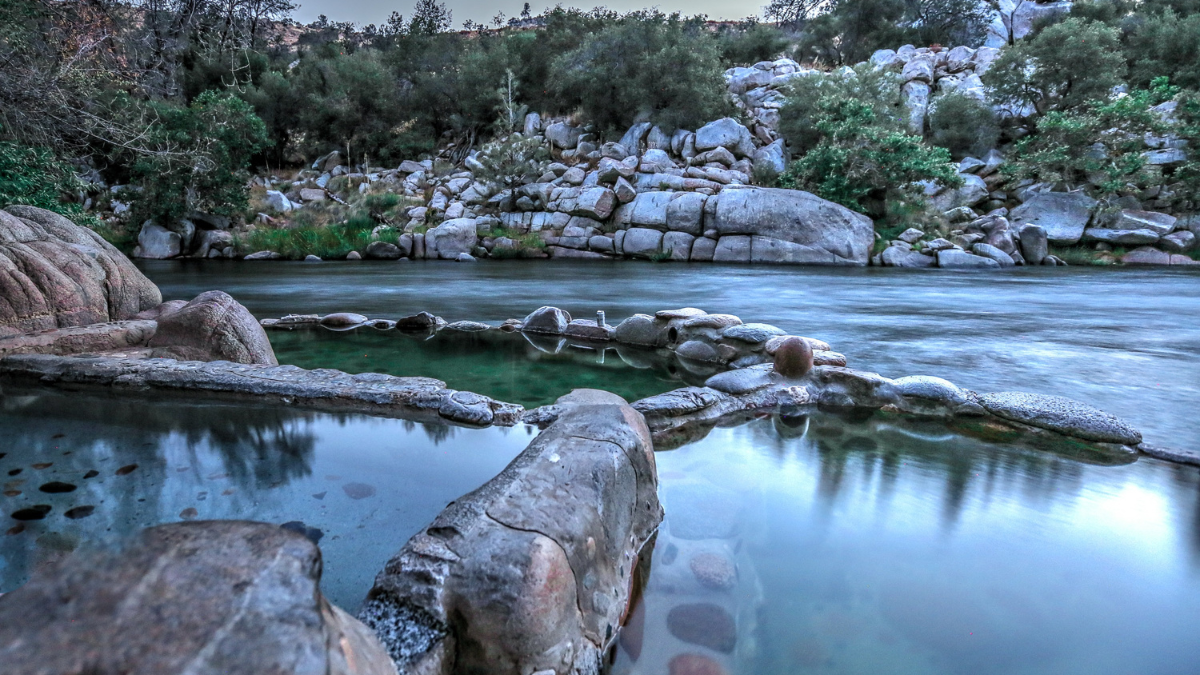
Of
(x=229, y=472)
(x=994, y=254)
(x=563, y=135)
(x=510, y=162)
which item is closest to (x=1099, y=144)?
(x=994, y=254)

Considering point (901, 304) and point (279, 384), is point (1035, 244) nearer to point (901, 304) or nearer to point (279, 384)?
point (901, 304)

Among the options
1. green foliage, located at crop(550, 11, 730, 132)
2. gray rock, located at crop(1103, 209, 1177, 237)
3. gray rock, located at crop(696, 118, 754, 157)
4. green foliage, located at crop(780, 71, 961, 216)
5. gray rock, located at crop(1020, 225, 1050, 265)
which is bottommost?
gray rock, located at crop(1020, 225, 1050, 265)

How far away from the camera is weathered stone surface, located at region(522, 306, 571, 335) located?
812cm

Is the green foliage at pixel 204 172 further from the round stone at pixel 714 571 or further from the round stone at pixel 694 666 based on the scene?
the round stone at pixel 694 666

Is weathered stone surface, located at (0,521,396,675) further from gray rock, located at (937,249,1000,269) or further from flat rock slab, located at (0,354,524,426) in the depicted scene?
gray rock, located at (937,249,1000,269)

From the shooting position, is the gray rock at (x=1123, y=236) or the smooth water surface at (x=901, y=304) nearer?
the smooth water surface at (x=901, y=304)

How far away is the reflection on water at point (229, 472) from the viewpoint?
8.52ft

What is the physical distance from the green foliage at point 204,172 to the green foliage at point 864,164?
71.1 ft

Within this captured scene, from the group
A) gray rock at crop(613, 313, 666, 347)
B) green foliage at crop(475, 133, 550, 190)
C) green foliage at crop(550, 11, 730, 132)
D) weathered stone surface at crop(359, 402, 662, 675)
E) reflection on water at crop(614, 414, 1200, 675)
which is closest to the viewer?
weathered stone surface at crop(359, 402, 662, 675)

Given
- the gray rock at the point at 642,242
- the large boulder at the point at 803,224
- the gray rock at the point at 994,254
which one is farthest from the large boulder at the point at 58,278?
the gray rock at the point at 994,254

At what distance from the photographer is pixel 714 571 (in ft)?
8.55

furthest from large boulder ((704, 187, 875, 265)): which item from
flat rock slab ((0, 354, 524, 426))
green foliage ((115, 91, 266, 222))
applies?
flat rock slab ((0, 354, 524, 426))

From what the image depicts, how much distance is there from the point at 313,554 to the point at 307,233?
25.5 meters

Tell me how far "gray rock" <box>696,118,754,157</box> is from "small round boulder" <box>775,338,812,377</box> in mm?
24733
